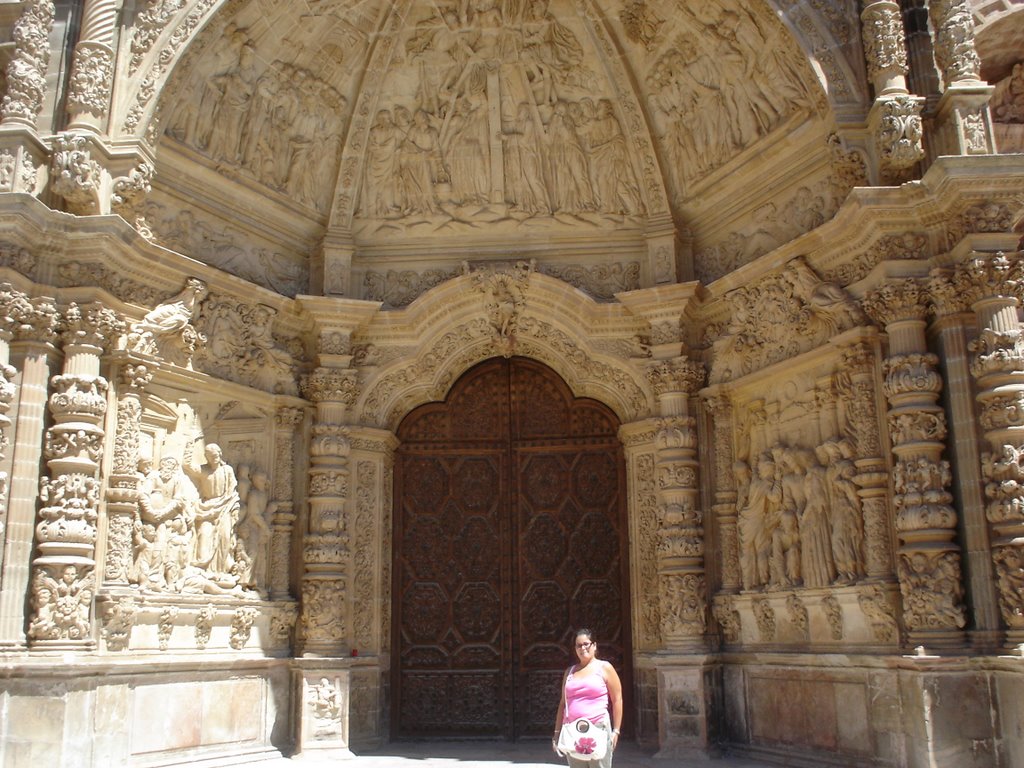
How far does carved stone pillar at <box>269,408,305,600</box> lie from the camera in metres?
9.64

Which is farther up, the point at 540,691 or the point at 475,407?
the point at 475,407

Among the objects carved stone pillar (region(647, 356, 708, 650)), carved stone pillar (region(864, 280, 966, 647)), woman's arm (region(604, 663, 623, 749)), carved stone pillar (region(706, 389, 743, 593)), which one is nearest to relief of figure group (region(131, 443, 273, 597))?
carved stone pillar (region(647, 356, 708, 650))

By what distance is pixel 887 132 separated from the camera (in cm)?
801

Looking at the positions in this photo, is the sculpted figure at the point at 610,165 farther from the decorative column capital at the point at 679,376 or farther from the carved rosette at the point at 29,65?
the carved rosette at the point at 29,65

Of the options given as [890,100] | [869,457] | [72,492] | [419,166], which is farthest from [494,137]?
[72,492]

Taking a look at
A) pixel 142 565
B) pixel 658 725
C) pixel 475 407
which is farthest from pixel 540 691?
pixel 142 565

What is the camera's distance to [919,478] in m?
7.50

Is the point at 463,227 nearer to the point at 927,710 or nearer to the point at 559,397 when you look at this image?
the point at 559,397

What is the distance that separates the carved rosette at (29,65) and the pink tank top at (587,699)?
6.25 metres

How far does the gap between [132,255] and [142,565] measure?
260 cm

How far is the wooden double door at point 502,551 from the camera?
1022 cm

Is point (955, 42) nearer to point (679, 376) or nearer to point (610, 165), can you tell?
point (610, 165)

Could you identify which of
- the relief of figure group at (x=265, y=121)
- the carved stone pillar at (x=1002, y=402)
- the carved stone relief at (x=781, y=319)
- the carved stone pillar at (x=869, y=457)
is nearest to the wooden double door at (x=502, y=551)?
the carved stone relief at (x=781, y=319)

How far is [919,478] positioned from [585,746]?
3.57 metres
